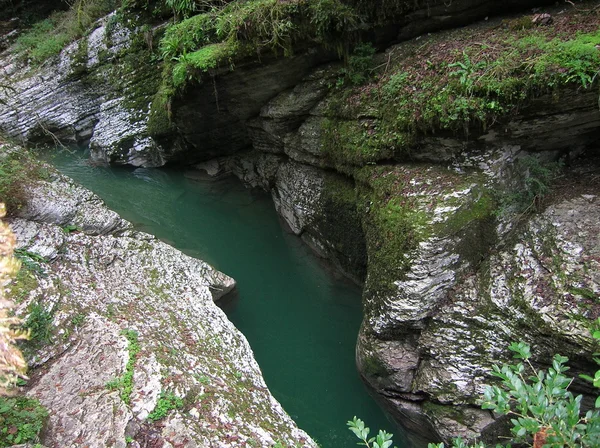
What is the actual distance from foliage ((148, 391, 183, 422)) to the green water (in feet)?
8.18

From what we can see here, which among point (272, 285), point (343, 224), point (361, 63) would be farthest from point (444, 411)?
point (361, 63)

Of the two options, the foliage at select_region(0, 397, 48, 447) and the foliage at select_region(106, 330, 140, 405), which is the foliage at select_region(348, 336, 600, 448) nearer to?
the foliage at select_region(106, 330, 140, 405)

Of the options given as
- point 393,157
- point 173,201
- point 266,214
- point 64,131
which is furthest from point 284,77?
point 64,131

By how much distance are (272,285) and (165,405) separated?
442 centimetres

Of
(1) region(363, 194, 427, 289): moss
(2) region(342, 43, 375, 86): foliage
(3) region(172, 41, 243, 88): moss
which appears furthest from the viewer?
(3) region(172, 41, 243, 88): moss

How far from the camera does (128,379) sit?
15.3ft

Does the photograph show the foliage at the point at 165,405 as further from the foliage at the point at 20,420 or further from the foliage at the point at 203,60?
the foliage at the point at 203,60

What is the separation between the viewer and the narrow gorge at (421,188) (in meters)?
4.62

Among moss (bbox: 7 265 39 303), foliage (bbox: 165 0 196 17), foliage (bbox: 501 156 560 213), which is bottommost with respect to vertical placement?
moss (bbox: 7 265 39 303)

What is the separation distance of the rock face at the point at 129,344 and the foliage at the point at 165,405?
0.05 ft

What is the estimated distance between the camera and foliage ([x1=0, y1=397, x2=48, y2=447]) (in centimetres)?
379

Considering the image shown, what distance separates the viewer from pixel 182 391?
4648 millimetres

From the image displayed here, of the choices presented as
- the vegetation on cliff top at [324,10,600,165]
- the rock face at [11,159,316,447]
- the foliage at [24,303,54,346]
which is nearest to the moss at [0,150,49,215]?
the rock face at [11,159,316,447]

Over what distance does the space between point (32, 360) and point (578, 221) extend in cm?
668
